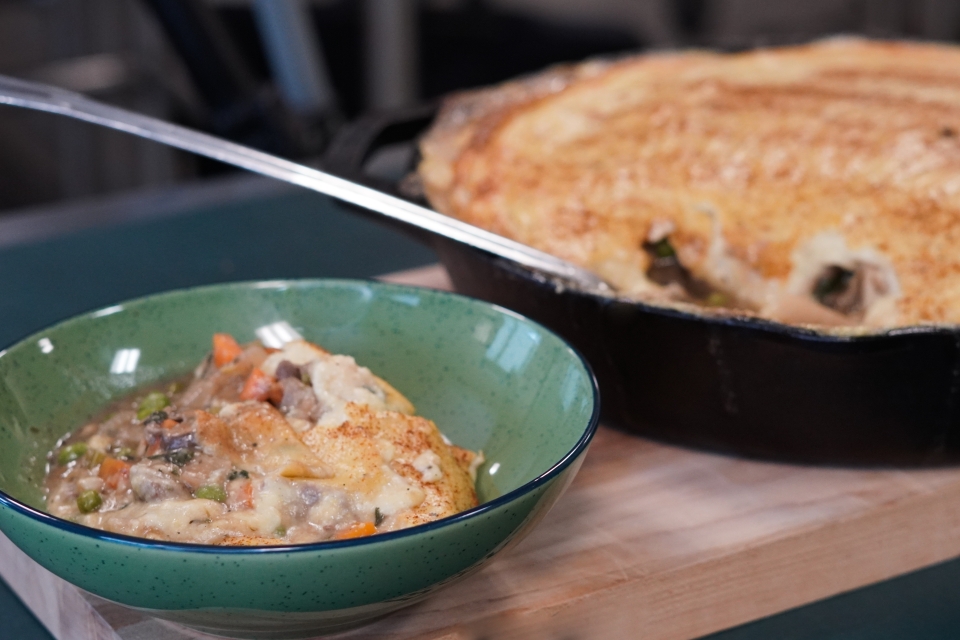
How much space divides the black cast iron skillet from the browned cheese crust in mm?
125

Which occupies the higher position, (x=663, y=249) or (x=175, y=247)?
(x=663, y=249)

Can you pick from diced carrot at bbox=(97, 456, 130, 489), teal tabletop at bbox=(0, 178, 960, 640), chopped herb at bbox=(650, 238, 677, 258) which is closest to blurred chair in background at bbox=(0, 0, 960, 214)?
teal tabletop at bbox=(0, 178, 960, 640)

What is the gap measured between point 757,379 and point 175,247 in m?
1.45

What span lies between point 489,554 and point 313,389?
0.30 metres

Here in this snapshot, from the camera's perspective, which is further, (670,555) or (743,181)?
(743,181)

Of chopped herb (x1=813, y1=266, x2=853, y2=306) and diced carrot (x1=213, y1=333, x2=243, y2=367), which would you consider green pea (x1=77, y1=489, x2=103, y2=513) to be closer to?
diced carrot (x1=213, y1=333, x2=243, y2=367)

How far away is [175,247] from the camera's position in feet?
7.29

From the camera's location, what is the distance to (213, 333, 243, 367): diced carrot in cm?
117

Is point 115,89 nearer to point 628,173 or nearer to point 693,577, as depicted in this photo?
point 628,173

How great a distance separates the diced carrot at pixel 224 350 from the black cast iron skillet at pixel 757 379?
32 centimetres

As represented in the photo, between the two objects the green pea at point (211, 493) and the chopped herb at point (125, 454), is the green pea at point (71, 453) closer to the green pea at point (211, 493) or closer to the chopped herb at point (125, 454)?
the chopped herb at point (125, 454)

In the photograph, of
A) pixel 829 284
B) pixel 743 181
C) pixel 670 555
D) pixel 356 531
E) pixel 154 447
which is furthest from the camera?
pixel 743 181

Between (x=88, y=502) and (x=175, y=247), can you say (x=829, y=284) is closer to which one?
(x=88, y=502)

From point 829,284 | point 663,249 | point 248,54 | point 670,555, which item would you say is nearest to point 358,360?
point 670,555
